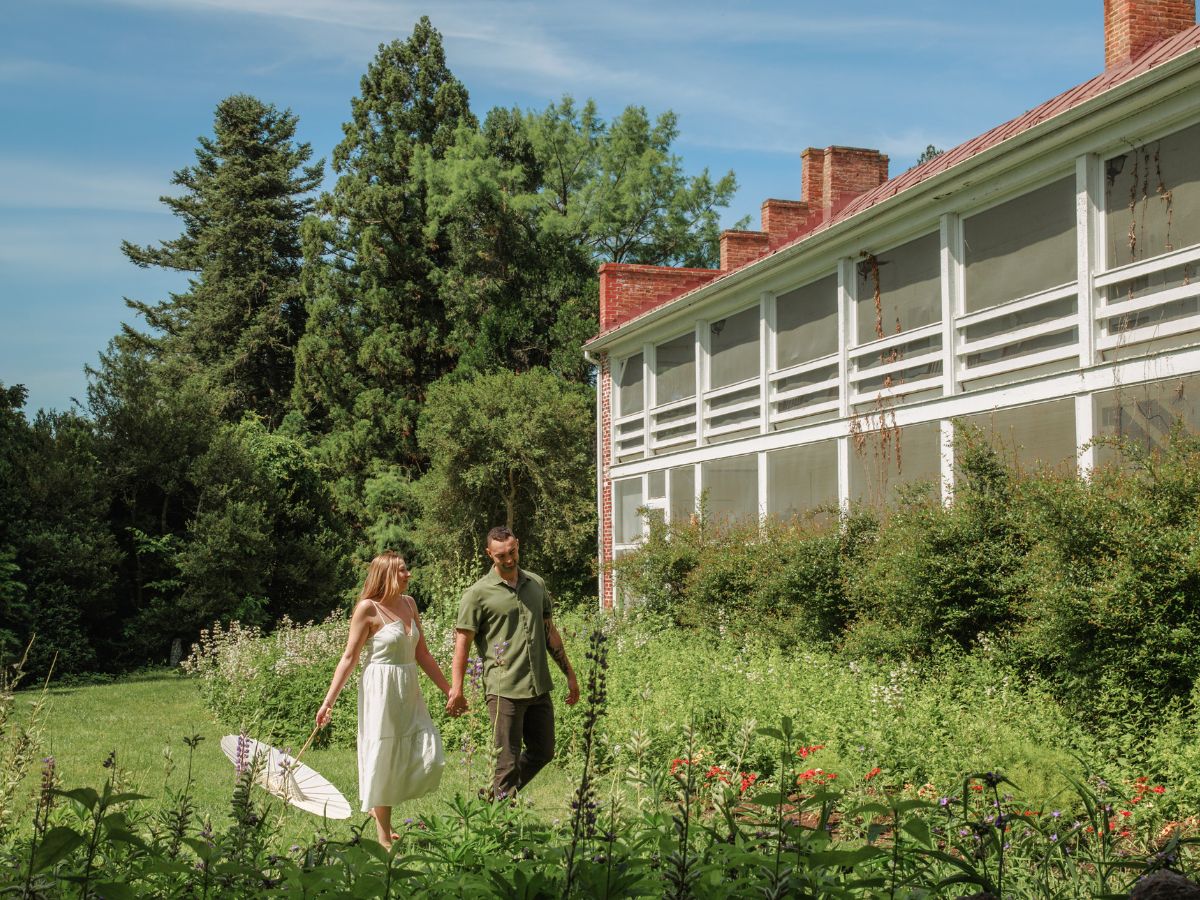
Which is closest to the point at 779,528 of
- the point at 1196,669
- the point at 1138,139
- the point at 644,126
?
the point at 1138,139

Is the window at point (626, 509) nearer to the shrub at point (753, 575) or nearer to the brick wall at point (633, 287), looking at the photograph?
the brick wall at point (633, 287)

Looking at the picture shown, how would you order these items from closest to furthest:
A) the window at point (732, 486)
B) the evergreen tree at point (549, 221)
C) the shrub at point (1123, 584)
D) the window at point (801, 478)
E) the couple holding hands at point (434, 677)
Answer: the couple holding hands at point (434, 677)
the shrub at point (1123, 584)
the window at point (801, 478)
the window at point (732, 486)
the evergreen tree at point (549, 221)

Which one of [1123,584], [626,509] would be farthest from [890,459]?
[626,509]

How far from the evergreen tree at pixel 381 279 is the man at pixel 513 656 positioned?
2897 centimetres

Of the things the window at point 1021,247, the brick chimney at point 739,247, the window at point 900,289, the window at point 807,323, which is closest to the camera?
the window at point 1021,247

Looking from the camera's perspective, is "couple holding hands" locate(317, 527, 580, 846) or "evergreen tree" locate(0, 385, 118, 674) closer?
"couple holding hands" locate(317, 527, 580, 846)

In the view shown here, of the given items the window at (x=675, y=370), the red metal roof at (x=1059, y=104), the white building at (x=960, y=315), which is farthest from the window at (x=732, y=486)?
the red metal roof at (x=1059, y=104)

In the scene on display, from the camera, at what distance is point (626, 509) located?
2391 centimetres

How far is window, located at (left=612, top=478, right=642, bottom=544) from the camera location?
23.4 metres

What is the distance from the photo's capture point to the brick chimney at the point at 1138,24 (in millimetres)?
13992

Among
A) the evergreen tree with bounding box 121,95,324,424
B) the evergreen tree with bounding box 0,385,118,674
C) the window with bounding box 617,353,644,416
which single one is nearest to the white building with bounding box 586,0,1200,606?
the window with bounding box 617,353,644,416

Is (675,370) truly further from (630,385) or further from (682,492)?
(682,492)

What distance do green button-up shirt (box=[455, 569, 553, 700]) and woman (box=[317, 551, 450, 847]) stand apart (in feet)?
1.31

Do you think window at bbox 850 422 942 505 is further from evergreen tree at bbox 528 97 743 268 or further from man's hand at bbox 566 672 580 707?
evergreen tree at bbox 528 97 743 268
